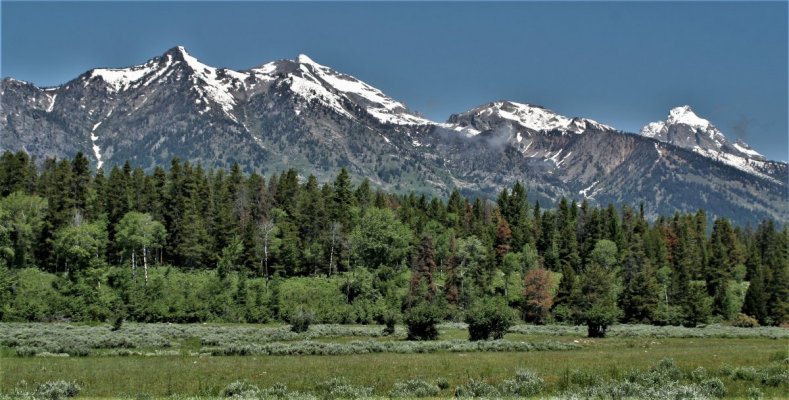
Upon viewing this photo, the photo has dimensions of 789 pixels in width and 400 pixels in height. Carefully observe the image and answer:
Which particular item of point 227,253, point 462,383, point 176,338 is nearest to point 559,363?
point 462,383

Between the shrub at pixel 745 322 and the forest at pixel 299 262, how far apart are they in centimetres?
23

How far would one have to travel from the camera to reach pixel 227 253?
343ft

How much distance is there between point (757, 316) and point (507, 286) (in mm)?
40148

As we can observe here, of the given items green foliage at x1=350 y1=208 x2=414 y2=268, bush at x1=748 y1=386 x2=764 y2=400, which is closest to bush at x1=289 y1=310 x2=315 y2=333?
green foliage at x1=350 y1=208 x2=414 y2=268

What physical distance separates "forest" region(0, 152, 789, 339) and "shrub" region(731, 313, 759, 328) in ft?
0.75

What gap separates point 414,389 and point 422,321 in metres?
35.1

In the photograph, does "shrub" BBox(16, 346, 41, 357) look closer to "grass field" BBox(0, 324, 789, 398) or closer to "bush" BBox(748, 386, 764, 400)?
"grass field" BBox(0, 324, 789, 398)

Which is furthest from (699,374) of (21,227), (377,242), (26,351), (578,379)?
(21,227)

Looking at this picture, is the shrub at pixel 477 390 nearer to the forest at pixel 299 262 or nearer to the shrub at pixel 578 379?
the shrub at pixel 578 379

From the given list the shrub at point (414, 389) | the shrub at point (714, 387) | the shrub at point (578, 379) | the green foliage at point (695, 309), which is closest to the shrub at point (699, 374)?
the shrub at point (714, 387)

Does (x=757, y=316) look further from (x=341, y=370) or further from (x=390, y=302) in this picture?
Result: (x=341, y=370)

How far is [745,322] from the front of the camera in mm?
98438

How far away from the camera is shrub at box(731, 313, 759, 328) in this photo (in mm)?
97688

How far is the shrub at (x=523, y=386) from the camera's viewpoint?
88.8 ft
